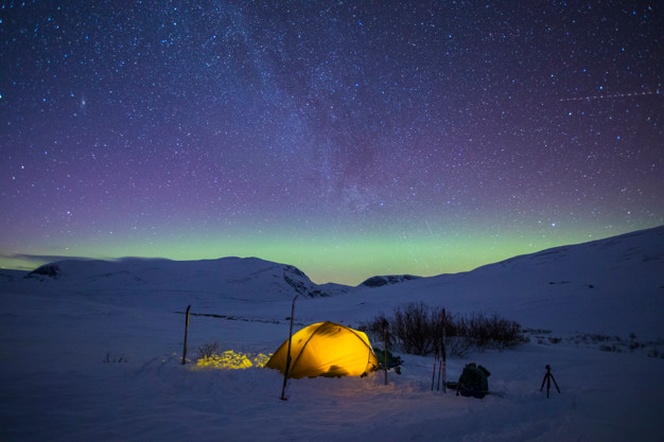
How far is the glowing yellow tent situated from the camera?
32.8 feet

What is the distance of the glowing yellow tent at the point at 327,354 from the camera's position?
1000cm

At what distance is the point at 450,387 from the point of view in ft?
30.1

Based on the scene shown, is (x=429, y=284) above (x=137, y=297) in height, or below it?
above

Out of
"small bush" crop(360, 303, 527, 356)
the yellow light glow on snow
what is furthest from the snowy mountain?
the yellow light glow on snow

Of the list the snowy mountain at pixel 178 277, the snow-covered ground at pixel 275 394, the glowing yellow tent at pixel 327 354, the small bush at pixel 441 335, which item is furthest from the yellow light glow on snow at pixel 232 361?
the snowy mountain at pixel 178 277

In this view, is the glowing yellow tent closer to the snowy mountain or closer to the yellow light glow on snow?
the yellow light glow on snow

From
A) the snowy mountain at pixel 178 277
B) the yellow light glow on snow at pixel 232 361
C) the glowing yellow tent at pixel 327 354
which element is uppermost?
the glowing yellow tent at pixel 327 354

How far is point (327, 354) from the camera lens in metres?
10.3

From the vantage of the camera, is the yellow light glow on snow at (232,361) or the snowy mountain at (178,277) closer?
the yellow light glow on snow at (232,361)

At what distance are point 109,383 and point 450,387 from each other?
8.97 meters

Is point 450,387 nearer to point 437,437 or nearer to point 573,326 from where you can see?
point 437,437

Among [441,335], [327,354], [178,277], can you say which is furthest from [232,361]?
[178,277]

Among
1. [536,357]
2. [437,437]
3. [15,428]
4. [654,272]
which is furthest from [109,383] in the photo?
[654,272]

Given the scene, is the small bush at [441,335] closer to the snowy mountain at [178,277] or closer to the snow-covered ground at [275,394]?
the snow-covered ground at [275,394]
